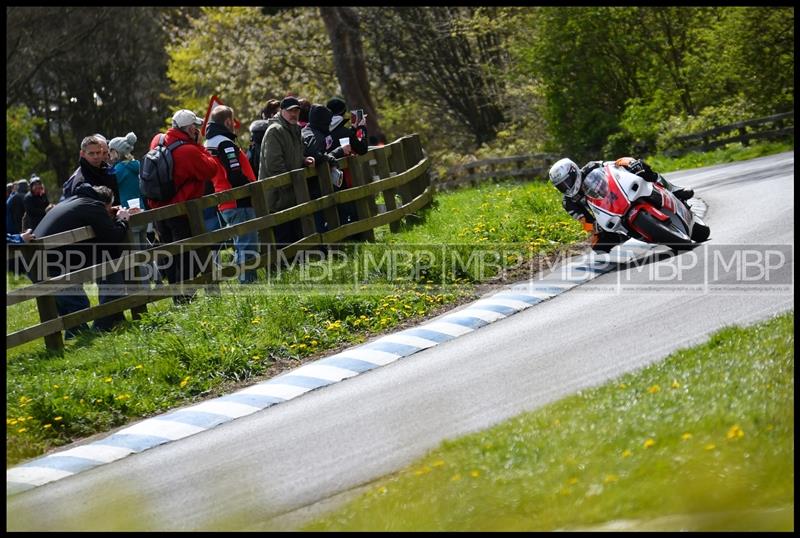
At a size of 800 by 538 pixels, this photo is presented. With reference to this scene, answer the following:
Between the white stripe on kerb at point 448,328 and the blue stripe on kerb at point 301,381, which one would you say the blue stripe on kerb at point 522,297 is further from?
the blue stripe on kerb at point 301,381

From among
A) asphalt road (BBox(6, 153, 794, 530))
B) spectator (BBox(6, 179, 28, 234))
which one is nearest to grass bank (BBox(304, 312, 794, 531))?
asphalt road (BBox(6, 153, 794, 530))

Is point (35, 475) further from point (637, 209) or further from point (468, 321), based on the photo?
point (637, 209)

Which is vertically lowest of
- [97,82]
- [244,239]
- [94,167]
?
[244,239]

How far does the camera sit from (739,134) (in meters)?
28.9

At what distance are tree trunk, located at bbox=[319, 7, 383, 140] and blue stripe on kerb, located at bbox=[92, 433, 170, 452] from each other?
1839 centimetres

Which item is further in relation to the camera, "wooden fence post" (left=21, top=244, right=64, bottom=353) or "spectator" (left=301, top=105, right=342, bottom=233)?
"spectator" (left=301, top=105, right=342, bottom=233)

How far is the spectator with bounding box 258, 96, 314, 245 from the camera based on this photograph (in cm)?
1415

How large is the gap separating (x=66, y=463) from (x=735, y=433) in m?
5.34

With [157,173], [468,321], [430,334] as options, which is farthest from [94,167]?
[468,321]

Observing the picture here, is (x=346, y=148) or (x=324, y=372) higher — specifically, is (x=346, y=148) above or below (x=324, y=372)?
above

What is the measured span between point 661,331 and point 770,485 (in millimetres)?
4095

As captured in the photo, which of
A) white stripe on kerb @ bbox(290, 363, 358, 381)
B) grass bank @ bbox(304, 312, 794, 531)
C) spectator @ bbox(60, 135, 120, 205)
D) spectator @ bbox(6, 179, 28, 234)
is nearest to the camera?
grass bank @ bbox(304, 312, 794, 531)

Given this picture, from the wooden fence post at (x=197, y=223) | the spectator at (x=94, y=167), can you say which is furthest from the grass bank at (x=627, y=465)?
the spectator at (x=94, y=167)

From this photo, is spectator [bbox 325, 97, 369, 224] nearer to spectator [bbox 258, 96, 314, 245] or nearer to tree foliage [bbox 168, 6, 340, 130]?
spectator [bbox 258, 96, 314, 245]
